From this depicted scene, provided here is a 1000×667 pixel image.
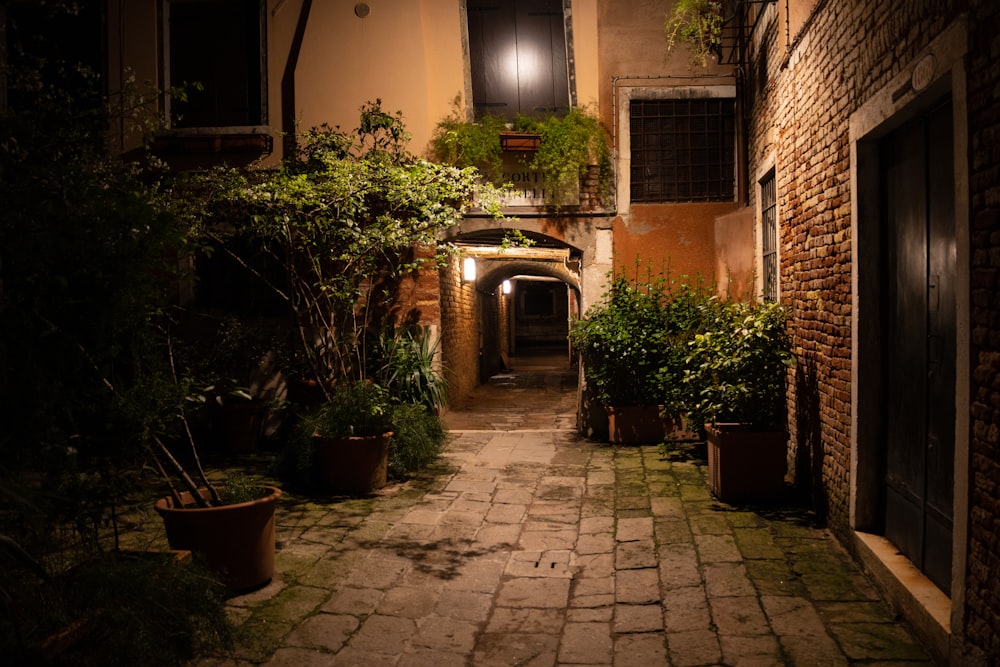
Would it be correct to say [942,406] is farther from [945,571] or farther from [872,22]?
[872,22]

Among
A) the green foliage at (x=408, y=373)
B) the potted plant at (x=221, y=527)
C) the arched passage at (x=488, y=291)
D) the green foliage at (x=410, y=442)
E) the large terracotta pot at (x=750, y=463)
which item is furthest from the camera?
the arched passage at (x=488, y=291)

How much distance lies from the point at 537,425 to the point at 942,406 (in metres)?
6.66

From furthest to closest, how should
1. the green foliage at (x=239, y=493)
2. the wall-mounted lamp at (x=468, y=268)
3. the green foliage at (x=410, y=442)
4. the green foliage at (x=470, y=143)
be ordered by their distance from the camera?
the wall-mounted lamp at (x=468, y=268) < the green foliage at (x=470, y=143) < the green foliage at (x=410, y=442) < the green foliage at (x=239, y=493)

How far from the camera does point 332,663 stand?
3314mm

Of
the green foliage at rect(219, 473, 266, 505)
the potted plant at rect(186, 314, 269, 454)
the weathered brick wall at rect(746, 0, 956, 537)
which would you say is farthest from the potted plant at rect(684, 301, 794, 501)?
the potted plant at rect(186, 314, 269, 454)

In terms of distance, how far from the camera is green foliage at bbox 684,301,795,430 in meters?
5.86

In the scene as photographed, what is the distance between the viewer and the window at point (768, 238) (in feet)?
23.5

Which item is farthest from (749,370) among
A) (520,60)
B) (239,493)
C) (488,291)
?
(488,291)

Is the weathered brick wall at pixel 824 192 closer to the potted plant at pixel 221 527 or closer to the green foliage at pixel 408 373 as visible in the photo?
the potted plant at pixel 221 527

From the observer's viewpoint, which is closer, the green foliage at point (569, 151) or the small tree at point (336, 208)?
the small tree at point (336, 208)

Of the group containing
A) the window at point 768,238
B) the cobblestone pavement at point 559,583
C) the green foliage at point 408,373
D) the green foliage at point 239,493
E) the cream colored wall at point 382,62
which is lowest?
the cobblestone pavement at point 559,583

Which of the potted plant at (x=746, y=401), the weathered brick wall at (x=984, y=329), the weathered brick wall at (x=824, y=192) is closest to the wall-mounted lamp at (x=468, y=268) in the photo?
the potted plant at (x=746, y=401)

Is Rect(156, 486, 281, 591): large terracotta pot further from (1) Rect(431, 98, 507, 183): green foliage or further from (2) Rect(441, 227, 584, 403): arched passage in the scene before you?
(1) Rect(431, 98, 507, 183): green foliage

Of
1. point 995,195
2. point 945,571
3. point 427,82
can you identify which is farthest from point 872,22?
point 427,82
